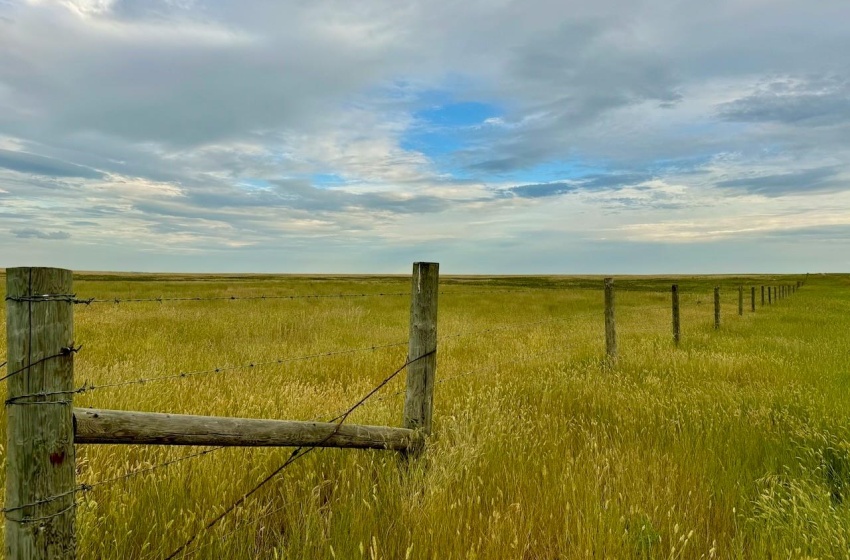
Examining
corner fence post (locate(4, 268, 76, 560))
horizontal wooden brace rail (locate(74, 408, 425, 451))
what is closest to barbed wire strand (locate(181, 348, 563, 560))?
horizontal wooden brace rail (locate(74, 408, 425, 451))

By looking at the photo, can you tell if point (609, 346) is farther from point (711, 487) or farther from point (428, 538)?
point (428, 538)

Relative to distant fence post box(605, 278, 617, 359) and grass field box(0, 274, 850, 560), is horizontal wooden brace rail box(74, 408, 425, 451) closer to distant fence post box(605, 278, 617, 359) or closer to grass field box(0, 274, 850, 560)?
grass field box(0, 274, 850, 560)

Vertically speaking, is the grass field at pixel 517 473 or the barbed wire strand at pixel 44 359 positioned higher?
the barbed wire strand at pixel 44 359

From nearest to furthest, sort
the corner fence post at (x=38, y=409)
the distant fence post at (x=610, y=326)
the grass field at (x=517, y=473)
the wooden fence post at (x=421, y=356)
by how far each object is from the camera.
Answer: the corner fence post at (x=38, y=409)
the grass field at (x=517, y=473)
the wooden fence post at (x=421, y=356)
the distant fence post at (x=610, y=326)

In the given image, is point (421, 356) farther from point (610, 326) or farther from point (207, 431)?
point (610, 326)

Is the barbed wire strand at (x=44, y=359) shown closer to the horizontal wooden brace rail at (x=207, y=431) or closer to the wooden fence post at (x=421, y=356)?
the horizontal wooden brace rail at (x=207, y=431)

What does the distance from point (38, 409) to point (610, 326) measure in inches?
323

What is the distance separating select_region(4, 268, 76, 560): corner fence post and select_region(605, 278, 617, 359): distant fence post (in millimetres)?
7956

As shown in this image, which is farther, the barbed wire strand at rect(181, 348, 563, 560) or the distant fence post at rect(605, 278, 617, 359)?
the distant fence post at rect(605, 278, 617, 359)

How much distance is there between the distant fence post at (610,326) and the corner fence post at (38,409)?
26.1ft

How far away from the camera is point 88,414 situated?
81.6 inches

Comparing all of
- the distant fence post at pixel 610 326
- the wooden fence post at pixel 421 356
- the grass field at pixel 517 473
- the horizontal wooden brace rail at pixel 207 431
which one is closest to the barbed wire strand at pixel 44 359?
the horizontal wooden brace rail at pixel 207 431

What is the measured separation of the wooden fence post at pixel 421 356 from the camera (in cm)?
386

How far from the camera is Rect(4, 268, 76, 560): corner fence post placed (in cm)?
188
